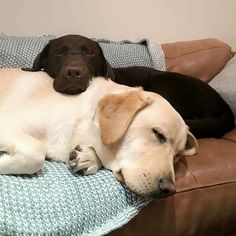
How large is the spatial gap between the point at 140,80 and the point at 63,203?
1.03 m

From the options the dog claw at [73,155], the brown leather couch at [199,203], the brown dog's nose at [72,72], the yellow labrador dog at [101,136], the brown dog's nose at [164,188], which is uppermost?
the brown dog's nose at [72,72]

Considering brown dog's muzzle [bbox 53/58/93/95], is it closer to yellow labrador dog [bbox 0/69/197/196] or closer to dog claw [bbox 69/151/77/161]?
yellow labrador dog [bbox 0/69/197/196]

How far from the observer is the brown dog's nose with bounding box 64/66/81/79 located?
5.20 feet

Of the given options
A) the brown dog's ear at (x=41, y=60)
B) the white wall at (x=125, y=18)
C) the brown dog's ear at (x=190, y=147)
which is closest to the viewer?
the brown dog's ear at (x=190, y=147)

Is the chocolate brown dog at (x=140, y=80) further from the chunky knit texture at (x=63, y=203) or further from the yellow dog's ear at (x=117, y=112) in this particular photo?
the chunky knit texture at (x=63, y=203)

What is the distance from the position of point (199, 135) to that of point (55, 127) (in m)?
0.71

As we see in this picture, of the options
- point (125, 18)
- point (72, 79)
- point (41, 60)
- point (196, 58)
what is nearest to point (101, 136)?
point (72, 79)

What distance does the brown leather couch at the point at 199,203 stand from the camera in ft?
4.34

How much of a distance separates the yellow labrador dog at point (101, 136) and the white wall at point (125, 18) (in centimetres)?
111

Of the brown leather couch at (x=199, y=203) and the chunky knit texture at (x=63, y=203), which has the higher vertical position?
the chunky knit texture at (x=63, y=203)

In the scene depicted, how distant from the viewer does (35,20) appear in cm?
243

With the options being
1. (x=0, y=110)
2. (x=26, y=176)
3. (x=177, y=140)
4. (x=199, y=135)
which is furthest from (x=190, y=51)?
(x=26, y=176)

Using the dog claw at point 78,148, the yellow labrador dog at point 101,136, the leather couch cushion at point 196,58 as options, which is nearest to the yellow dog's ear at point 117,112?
the yellow labrador dog at point 101,136

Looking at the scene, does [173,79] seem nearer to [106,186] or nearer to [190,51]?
[190,51]
